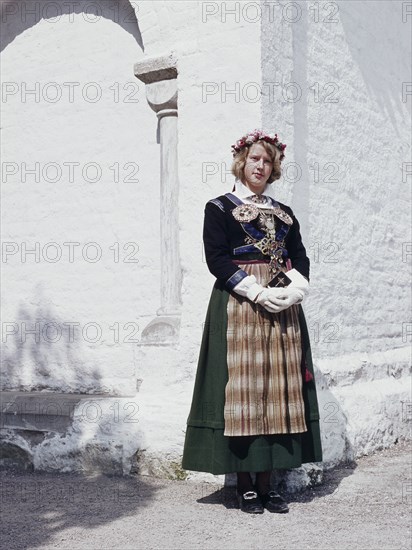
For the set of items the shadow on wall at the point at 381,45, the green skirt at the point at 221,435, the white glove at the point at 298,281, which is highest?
the shadow on wall at the point at 381,45

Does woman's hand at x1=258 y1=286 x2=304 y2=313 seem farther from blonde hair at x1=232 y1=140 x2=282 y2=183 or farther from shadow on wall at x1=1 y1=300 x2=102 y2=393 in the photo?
shadow on wall at x1=1 y1=300 x2=102 y2=393

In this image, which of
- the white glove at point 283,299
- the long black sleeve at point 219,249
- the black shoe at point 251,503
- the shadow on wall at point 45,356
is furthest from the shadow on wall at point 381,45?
the black shoe at point 251,503

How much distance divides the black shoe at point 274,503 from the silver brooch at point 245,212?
1.39 metres

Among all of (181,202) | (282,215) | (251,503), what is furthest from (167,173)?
(251,503)

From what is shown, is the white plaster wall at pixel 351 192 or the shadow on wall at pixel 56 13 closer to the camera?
the white plaster wall at pixel 351 192

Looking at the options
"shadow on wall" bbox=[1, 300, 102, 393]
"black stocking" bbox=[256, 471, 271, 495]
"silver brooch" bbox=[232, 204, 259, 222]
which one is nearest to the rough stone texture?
"shadow on wall" bbox=[1, 300, 102, 393]

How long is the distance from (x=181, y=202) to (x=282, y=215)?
3.06 feet

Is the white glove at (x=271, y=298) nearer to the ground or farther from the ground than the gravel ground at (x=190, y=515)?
farther from the ground

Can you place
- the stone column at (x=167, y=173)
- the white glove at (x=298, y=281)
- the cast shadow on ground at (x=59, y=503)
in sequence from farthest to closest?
1. the stone column at (x=167, y=173)
2. the white glove at (x=298, y=281)
3. the cast shadow on ground at (x=59, y=503)

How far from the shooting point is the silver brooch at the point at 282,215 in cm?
424

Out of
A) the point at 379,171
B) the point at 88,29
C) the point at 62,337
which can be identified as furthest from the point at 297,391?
the point at 88,29

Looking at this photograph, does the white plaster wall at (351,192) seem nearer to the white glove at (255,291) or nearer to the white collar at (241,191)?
the white collar at (241,191)

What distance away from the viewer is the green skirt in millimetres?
4027

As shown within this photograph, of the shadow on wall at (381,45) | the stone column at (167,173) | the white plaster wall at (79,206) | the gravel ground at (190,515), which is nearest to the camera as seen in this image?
the gravel ground at (190,515)
